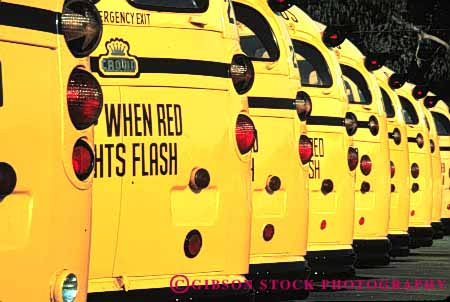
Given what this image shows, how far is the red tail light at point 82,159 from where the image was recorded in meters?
5.32

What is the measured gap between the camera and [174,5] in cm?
814

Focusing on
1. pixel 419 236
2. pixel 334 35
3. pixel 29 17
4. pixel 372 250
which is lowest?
pixel 372 250

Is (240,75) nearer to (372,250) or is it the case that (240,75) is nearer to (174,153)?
(174,153)

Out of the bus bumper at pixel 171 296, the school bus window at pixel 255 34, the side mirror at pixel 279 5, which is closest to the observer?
the bus bumper at pixel 171 296

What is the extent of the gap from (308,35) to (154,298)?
592 centimetres

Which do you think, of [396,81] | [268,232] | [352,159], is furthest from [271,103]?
[396,81]

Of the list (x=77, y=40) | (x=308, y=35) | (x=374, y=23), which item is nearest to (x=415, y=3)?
(x=308, y=35)

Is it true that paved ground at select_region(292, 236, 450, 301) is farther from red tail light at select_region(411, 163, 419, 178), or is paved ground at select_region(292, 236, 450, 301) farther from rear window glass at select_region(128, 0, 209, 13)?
rear window glass at select_region(128, 0, 209, 13)

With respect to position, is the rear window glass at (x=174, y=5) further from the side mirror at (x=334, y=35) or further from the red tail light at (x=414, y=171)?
the red tail light at (x=414, y=171)

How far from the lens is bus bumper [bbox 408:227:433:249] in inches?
747

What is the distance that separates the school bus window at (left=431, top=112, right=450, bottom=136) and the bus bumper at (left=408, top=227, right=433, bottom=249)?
459cm

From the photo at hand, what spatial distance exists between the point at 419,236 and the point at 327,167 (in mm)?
6530

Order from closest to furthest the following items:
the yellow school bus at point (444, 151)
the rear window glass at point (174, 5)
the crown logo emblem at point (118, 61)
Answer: the crown logo emblem at point (118, 61) → the rear window glass at point (174, 5) → the yellow school bus at point (444, 151)

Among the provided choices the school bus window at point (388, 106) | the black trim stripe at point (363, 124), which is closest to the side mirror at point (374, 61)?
the black trim stripe at point (363, 124)
